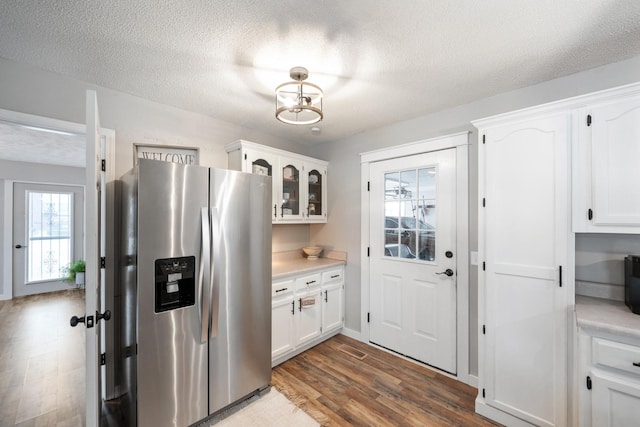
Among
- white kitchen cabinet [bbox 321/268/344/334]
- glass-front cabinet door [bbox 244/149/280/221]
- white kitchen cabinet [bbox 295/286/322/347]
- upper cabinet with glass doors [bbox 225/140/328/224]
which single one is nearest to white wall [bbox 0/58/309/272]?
upper cabinet with glass doors [bbox 225/140/328/224]

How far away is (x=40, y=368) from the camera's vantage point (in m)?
2.41

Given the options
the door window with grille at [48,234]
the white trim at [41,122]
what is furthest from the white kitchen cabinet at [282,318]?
the door window with grille at [48,234]

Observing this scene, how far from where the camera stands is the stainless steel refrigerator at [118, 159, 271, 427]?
1.59 metres

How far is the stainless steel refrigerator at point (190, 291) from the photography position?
1.59 metres

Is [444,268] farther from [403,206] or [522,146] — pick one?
[522,146]

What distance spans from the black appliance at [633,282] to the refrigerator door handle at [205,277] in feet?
8.40

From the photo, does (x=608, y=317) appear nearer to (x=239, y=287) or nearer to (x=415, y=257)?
(x=415, y=257)

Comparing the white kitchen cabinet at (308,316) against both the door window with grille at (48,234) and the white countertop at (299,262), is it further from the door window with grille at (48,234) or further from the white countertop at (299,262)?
the door window with grille at (48,234)

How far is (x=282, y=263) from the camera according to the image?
10.2 ft

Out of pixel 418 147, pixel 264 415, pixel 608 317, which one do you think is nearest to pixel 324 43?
pixel 418 147

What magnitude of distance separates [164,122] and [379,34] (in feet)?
6.49

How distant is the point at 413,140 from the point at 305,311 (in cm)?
212

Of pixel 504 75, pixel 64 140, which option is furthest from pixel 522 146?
pixel 64 140

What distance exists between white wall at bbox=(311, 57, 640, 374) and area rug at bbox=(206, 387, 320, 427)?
1.35m
